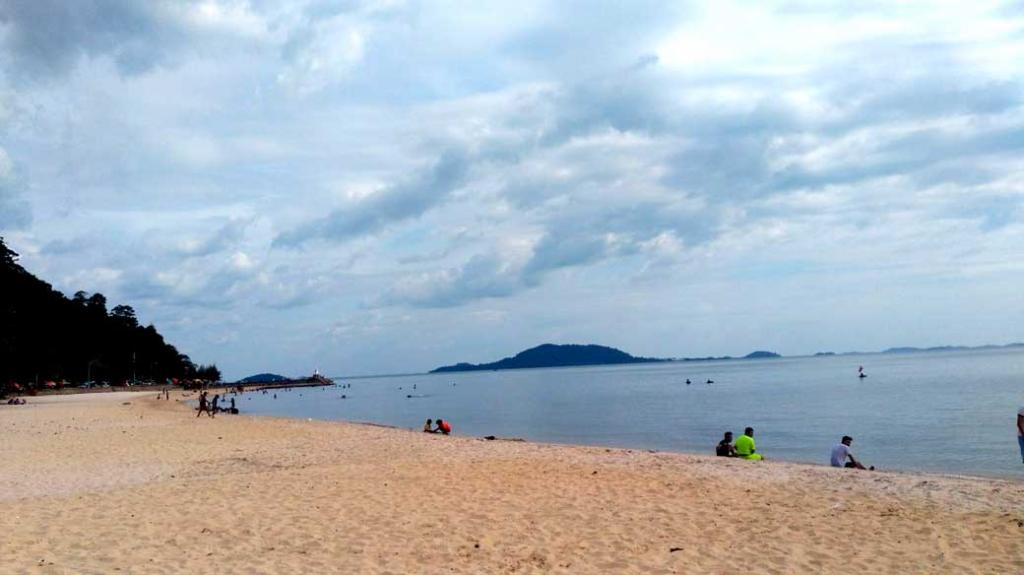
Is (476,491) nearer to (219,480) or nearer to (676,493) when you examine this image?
(676,493)

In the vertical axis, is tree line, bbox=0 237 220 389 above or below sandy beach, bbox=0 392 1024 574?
above

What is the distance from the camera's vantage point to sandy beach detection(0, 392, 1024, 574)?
8.66 m

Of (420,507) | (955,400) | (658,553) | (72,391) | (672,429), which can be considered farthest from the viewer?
(72,391)

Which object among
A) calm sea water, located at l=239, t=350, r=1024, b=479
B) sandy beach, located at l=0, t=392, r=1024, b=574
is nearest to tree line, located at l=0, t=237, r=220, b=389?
calm sea water, located at l=239, t=350, r=1024, b=479

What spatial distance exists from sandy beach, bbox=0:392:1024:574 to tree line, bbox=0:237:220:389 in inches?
1805

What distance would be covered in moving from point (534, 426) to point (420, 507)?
1291 inches

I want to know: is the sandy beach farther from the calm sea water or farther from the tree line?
the tree line

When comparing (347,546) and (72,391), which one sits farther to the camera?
(72,391)

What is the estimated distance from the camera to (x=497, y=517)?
11008 millimetres

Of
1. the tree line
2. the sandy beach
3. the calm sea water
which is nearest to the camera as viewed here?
the sandy beach

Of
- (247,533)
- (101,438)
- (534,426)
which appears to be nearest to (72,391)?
(534,426)

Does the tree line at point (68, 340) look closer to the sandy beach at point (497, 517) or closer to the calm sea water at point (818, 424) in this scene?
the calm sea water at point (818, 424)

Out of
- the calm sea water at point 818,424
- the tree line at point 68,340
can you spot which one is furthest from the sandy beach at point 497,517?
the tree line at point 68,340

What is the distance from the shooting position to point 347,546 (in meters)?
9.38
